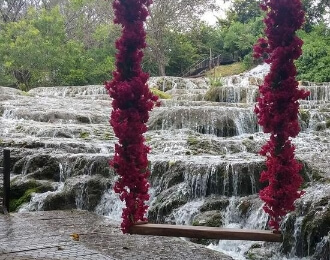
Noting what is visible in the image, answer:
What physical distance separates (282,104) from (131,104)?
1457 mm

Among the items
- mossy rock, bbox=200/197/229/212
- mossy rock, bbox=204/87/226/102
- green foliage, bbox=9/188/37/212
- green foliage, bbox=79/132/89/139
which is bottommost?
green foliage, bbox=9/188/37/212

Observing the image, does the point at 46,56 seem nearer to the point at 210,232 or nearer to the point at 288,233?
the point at 288,233

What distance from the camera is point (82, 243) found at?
597 cm

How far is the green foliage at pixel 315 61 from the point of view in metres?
24.7

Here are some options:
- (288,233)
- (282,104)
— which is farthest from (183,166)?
(282,104)

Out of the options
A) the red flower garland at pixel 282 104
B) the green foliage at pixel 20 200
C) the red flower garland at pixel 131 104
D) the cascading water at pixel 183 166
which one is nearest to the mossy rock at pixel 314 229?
the cascading water at pixel 183 166

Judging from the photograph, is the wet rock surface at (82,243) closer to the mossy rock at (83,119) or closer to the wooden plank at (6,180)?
the wooden plank at (6,180)

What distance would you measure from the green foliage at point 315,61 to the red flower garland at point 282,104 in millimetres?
20492

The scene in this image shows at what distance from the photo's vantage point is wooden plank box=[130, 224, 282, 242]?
484cm

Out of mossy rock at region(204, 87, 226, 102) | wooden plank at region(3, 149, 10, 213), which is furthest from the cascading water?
mossy rock at region(204, 87, 226, 102)

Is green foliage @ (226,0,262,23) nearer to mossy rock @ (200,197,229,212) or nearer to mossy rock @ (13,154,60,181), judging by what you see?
mossy rock @ (13,154,60,181)

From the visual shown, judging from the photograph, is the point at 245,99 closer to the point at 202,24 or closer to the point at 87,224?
the point at 87,224

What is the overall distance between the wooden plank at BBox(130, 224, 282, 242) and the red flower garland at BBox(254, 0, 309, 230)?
0.14 metres

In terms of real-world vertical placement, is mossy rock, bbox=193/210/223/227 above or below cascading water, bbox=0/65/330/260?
below
